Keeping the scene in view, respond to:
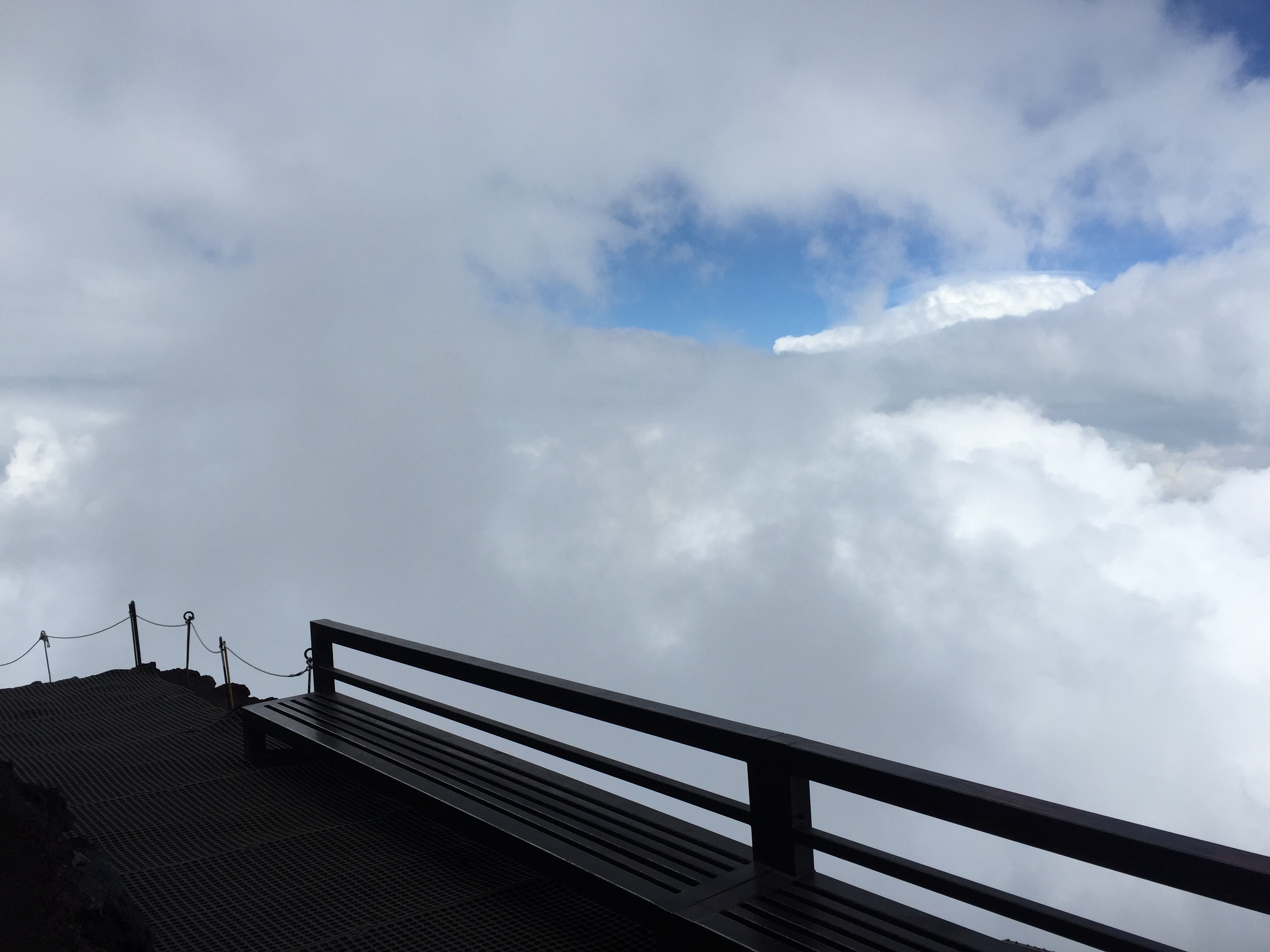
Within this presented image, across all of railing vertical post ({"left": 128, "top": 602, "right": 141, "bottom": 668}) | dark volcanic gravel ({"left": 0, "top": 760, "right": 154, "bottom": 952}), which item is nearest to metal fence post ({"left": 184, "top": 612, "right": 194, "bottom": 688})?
railing vertical post ({"left": 128, "top": 602, "right": 141, "bottom": 668})

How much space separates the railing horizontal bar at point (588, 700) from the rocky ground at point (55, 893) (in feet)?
4.94

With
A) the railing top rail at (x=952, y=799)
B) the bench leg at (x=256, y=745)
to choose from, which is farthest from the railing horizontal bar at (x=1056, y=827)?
the bench leg at (x=256, y=745)

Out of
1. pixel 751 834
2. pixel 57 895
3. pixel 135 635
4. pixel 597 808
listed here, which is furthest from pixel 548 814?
pixel 135 635

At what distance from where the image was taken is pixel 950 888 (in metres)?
2.73

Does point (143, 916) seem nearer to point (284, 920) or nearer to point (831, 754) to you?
point (284, 920)

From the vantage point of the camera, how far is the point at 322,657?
5887 mm

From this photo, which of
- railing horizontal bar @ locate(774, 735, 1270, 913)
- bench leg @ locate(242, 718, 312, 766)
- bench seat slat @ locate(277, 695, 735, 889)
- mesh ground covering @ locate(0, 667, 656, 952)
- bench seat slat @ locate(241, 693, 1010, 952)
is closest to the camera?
railing horizontal bar @ locate(774, 735, 1270, 913)

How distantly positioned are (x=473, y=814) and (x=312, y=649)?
7.96ft

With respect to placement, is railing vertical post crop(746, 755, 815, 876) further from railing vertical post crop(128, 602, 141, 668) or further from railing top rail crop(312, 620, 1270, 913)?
railing vertical post crop(128, 602, 141, 668)

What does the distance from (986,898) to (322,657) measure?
4.37m

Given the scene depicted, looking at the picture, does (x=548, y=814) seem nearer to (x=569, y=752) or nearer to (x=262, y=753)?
(x=569, y=752)

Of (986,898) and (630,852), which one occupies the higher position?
(986,898)

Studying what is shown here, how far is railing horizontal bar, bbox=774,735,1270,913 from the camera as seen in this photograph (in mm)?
2113

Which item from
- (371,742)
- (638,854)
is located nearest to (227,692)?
(371,742)
